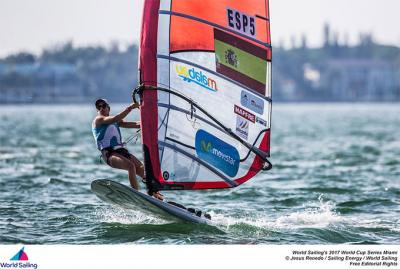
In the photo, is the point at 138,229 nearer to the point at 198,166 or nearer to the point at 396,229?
the point at 198,166

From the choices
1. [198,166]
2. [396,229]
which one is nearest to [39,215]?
[198,166]

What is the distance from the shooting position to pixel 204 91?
8.45 meters

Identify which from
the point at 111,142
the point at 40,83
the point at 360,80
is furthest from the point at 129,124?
the point at 360,80

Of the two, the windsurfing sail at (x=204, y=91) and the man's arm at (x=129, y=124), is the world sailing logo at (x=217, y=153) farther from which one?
the man's arm at (x=129, y=124)

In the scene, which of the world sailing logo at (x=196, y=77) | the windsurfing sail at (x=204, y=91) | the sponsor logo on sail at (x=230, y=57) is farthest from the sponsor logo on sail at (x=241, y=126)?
the sponsor logo on sail at (x=230, y=57)

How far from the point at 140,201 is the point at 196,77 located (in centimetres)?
123

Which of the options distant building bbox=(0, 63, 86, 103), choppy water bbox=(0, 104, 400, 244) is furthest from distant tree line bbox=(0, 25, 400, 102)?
choppy water bbox=(0, 104, 400, 244)

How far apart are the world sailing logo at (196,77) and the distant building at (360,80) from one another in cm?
8914

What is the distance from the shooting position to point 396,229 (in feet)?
30.0

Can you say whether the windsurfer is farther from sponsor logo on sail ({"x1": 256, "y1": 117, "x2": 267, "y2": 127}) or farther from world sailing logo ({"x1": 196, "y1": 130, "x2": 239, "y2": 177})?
sponsor logo on sail ({"x1": 256, "y1": 117, "x2": 267, "y2": 127})

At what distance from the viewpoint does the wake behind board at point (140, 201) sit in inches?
324

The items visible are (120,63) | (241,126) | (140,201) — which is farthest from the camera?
(120,63)
